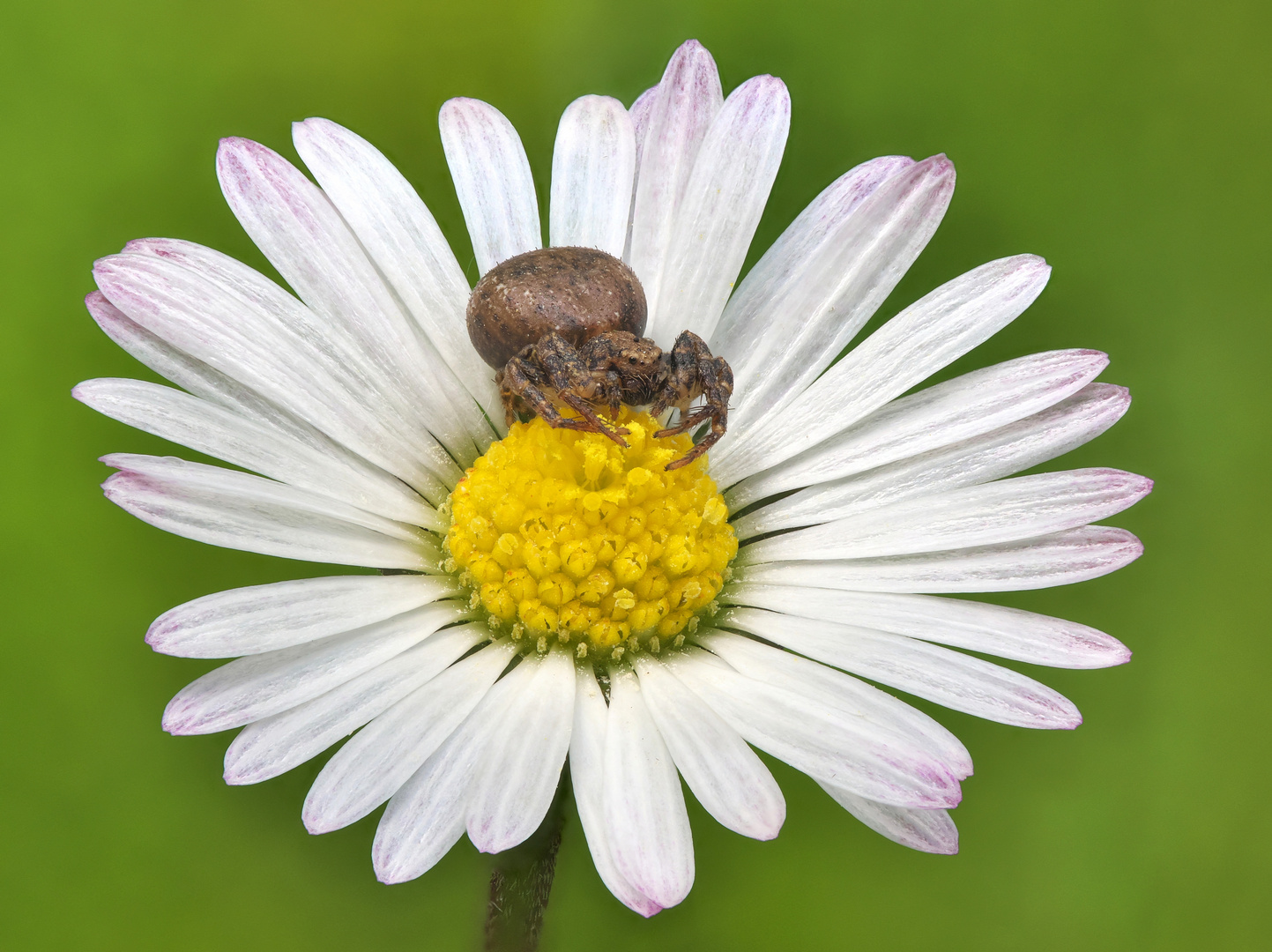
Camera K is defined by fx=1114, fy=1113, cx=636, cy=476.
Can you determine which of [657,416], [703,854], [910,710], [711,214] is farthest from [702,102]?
[703,854]

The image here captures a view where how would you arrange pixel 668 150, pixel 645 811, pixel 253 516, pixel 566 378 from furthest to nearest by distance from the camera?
pixel 668 150 → pixel 566 378 → pixel 253 516 → pixel 645 811

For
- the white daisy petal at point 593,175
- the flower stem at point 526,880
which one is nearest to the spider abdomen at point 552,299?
the white daisy petal at point 593,175

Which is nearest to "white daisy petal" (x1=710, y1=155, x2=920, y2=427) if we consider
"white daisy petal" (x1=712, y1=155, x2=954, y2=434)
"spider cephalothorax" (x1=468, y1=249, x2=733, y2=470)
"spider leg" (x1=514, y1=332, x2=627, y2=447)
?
"white daisy petal" (x1=712, y1=155, x2=954, y2=434)

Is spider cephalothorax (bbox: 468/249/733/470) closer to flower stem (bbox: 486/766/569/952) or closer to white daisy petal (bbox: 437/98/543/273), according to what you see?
white daisy petal (bbox: 437/98/543/273)

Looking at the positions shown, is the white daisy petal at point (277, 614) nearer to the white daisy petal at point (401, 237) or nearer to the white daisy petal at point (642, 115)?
the white daisy petal at point (401, 237)

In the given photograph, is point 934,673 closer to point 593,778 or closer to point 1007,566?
point 1007,566

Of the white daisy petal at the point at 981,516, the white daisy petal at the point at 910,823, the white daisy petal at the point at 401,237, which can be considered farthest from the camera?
the white daisy petal at the point at 401,237

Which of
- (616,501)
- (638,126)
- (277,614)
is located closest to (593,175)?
(638,126)
